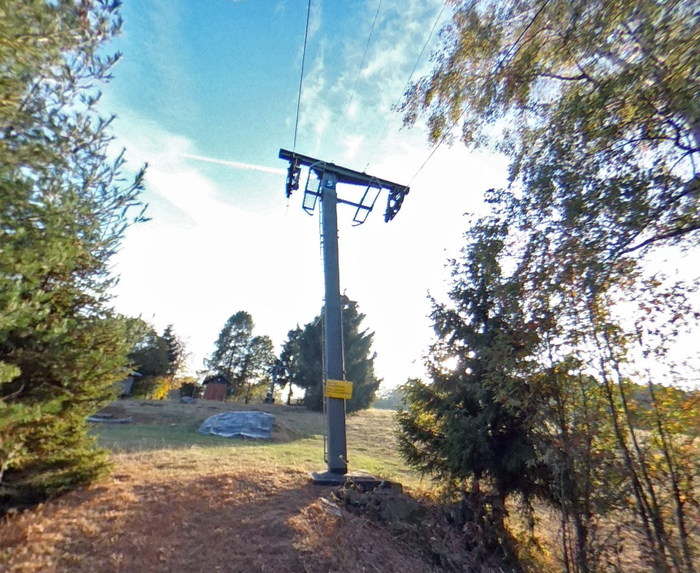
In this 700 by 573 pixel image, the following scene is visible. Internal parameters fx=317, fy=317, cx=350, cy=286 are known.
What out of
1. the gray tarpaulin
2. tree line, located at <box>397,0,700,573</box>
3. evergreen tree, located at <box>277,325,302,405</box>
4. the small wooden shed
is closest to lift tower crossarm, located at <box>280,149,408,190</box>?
tree line, located at <box>397,0,700,573</box>

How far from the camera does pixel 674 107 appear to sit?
403 cm

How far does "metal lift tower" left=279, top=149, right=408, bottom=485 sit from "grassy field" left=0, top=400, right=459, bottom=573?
2.66ft

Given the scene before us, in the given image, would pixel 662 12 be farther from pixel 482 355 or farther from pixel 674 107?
pixel 482 355

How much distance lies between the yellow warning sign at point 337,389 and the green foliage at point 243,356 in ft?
126

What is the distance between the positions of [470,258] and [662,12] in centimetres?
429

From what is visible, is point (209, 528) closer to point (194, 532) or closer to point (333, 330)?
point (194, 532)

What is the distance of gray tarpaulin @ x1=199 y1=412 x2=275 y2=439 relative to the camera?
14985mm

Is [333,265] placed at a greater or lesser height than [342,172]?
lesser

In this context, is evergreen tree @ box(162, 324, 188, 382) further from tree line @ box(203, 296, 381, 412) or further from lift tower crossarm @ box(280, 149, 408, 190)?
lift tower crossarm @ box(280, 149, 408, 190)

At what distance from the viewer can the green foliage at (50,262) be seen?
2.79 meters

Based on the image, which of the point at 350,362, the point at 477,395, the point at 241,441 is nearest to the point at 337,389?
the point at 477,395

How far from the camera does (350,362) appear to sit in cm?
2892

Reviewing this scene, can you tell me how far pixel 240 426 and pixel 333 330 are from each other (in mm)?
11397

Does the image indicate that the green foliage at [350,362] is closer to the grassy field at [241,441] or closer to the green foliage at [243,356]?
the grassy field at [241,441]
